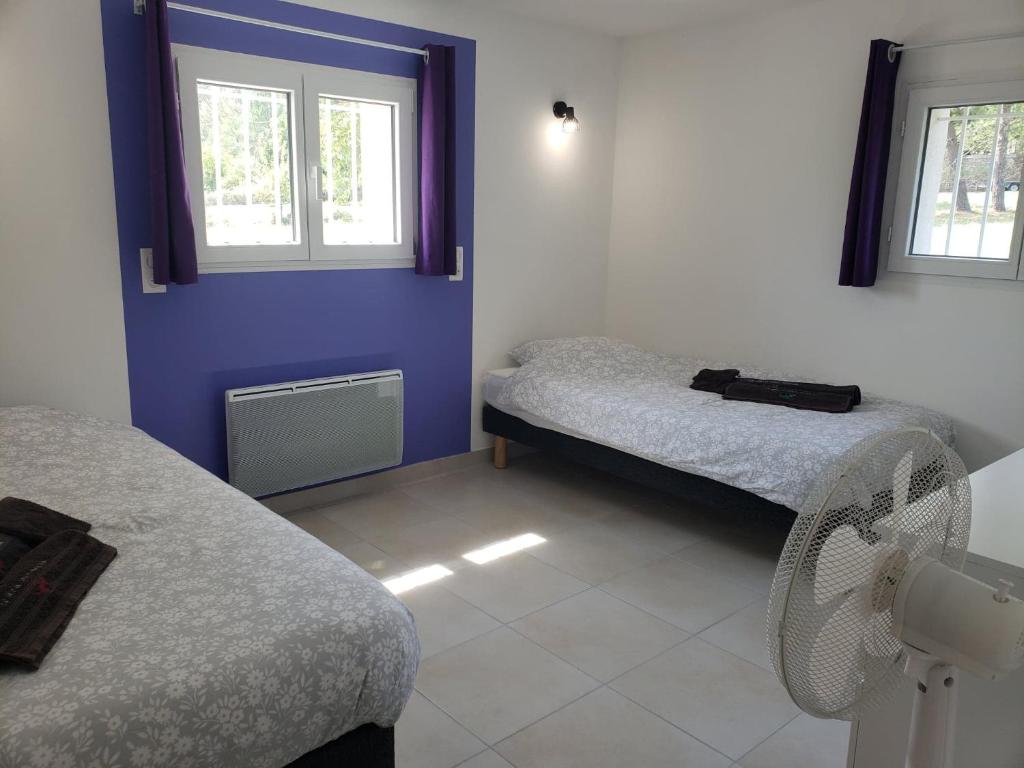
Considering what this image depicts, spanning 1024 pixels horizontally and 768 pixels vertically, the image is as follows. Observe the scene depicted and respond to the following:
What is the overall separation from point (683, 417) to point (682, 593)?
777 millimetres

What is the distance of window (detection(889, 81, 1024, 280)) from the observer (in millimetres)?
3279

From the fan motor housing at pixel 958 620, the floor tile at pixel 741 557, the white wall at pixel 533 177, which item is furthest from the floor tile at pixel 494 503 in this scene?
the fan motor housing at pixel 958 620

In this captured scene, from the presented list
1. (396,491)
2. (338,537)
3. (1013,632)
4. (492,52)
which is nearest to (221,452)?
(338,537)

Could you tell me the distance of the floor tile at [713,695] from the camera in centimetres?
214

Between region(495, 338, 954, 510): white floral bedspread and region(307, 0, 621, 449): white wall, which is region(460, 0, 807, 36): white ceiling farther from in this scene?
region(495, 338, 954, 510): white floral bedspread

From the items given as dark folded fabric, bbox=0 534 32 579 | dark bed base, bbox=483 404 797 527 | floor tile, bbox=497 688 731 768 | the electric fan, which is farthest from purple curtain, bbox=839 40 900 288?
dark folded fabric, bbox=0 534 32 579

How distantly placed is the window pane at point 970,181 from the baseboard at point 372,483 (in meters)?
2.38

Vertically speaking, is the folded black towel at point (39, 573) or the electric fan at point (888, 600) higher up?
the electric fan at point (888, 600)

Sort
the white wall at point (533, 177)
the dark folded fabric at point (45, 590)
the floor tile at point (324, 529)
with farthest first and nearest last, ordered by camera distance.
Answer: the white wall at point (533, 177) < the floor tile at point (324, 529) < the dark folded fabric at point (45, 590)

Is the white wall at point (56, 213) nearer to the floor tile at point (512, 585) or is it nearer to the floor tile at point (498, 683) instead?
the floor tile at point (512, 585)

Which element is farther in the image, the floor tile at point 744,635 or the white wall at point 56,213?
the white wall at point 56,213

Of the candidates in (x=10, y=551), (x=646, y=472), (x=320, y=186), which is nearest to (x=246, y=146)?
(x=320, y=186)

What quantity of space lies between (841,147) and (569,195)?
1436 millimetres

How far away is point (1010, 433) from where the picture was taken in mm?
3363
